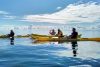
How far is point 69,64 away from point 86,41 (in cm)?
3195

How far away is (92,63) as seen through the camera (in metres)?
26.5

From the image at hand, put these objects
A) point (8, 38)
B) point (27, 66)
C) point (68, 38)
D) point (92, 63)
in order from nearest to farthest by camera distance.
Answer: point (27, 66), point (92, 63), point (68, 38), point (8, 38)

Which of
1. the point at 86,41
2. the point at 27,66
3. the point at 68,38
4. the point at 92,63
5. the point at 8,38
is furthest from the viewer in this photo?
the point at 8,38

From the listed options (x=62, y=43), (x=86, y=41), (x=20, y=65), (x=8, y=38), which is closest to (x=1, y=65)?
(x=20, y=65)

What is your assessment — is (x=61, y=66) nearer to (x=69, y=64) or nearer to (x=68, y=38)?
(x=69, y=64)

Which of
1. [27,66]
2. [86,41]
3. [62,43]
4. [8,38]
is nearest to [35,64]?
[27,66]

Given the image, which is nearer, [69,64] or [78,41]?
[69,64]

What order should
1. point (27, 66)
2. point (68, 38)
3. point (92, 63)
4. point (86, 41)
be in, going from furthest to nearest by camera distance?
point (86, 41) < point (68, 38) < point (92, 63) < point (27, 66)

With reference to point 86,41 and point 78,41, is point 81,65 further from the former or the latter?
point 86,41

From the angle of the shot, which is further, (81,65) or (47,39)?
(47,39)

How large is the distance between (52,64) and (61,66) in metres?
1.27

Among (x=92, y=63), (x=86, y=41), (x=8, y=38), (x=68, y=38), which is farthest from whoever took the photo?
(x=8, y=38)

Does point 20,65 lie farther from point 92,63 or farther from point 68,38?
point 68,38

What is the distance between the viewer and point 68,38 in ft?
170
